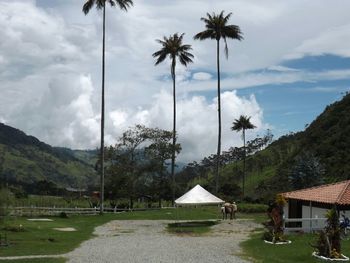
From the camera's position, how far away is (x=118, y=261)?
20688 mm

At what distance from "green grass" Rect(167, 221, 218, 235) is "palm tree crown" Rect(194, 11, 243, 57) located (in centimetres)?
2403

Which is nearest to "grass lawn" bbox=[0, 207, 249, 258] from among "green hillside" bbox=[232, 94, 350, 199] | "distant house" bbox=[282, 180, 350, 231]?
"distant house" bbox=[282, 180, 350, 231]

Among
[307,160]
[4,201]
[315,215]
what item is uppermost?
[307,160]

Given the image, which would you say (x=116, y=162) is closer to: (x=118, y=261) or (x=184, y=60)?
(x=184, y=60)

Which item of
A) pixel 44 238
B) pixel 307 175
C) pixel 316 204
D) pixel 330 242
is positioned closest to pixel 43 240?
pixel 44 238

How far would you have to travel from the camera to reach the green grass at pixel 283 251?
21.6 m

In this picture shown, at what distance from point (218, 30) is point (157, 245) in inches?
1421

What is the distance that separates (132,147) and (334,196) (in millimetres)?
38014

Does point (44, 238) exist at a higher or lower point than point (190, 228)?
higher

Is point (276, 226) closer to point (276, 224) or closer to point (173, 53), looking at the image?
point (276, 224)

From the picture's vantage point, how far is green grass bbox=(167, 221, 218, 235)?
3559cm

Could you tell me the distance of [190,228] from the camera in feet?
126

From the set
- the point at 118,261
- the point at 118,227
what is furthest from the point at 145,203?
the point at 118,261

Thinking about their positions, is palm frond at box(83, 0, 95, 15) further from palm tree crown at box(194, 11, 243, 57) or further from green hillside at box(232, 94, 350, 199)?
green hillside at box(232, 94, 350, 199)
